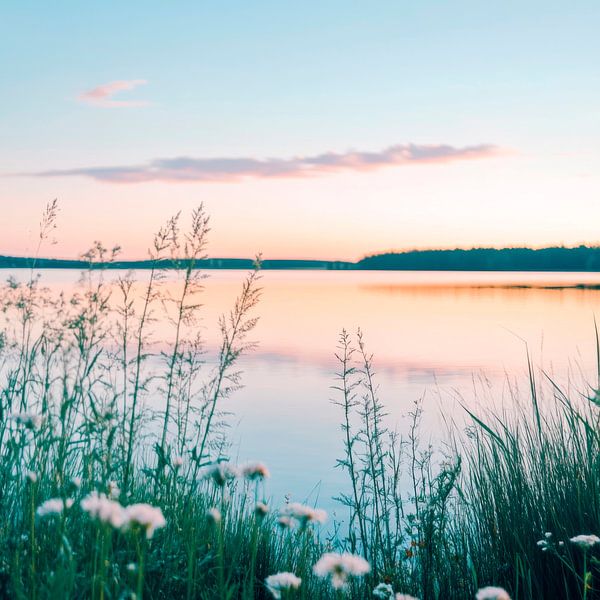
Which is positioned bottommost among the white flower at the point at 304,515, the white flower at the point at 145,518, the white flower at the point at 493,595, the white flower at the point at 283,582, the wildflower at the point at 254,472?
the white flower at the point at 493,595

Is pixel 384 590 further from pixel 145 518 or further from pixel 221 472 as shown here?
pixel 145 518

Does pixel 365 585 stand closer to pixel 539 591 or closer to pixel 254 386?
pixel 539 591

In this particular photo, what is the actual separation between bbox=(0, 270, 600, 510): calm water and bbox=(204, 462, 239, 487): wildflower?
6.08 feet

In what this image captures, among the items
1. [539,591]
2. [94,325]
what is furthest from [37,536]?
[539,591]

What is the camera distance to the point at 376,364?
2128 centimetres

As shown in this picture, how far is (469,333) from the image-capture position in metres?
30.1

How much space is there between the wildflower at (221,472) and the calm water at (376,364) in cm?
185

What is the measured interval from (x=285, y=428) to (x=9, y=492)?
9526 millimetres

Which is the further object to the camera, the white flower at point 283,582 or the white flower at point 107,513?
the white flower at point 283,582

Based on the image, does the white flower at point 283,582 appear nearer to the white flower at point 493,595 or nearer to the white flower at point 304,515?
the white flower at point 304,515

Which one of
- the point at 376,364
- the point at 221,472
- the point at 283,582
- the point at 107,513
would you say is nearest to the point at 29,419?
the point at 221,472

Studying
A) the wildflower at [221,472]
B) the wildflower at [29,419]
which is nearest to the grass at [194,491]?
the wildflower at [29,419]

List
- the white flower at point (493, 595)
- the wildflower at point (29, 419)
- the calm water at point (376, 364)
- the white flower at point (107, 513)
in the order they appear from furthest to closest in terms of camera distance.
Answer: the calm water at point (376, 364) → the wildflower at point (29, 419) → the white flower at point (493, 595) → the white flower at point (107, 513)

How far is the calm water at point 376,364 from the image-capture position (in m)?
11.4
